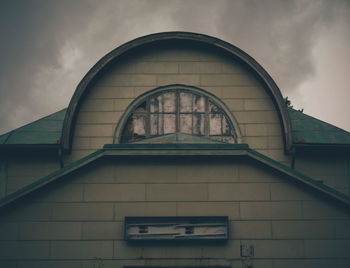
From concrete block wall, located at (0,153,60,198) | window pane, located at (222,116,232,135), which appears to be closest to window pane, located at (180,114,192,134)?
window pane, located at (222,116,232,135)

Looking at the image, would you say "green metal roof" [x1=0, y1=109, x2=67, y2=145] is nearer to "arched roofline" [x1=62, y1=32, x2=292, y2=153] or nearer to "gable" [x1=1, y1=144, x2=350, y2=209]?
"arched roofline" [x1=62, y1=32, x2=292, y2=153]

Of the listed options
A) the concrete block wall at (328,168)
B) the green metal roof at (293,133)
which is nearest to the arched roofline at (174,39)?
the green metal roof at (293,133)

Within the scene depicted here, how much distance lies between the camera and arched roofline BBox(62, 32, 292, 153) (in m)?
12.0

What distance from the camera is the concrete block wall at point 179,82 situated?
12.3m

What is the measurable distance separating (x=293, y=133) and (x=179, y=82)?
13.0ft

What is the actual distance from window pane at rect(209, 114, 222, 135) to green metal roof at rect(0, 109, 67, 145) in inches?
181

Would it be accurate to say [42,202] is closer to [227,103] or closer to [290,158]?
[227,103]

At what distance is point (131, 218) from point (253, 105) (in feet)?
18.9

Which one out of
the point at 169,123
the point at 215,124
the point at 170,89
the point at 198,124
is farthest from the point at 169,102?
the point at 215,124

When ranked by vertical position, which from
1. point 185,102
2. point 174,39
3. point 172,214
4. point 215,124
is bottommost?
point 172,214

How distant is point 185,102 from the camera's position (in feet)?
42.4

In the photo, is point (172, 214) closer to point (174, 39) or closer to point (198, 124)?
point (198, 124)

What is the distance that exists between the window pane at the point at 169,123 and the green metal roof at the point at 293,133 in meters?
3.23

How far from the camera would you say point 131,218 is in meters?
8.81
